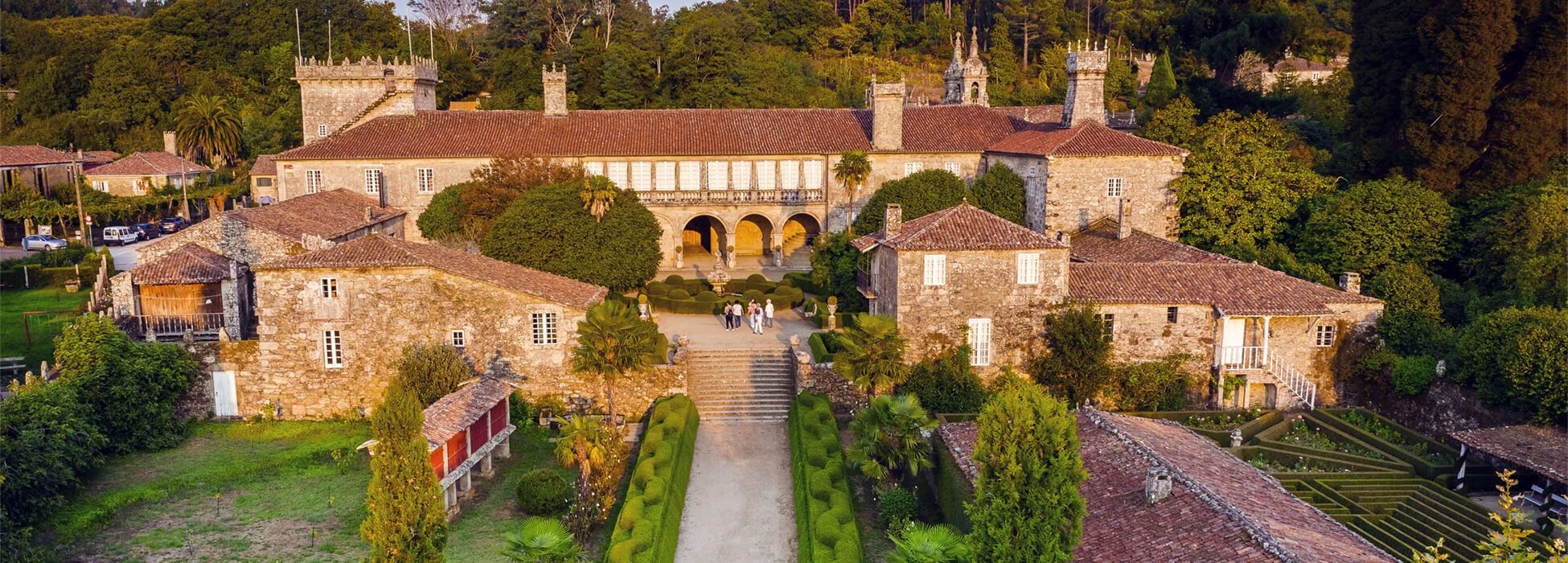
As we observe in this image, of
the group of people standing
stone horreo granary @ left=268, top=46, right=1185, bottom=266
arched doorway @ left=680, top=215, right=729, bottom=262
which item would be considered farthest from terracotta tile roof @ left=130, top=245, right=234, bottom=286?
arched doorway @ left=680, top=215, right=729, bottom=262

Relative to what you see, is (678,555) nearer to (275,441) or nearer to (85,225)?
(275,441)

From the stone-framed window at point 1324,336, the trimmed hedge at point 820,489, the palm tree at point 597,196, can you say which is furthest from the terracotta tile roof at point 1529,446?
the palm tree at point 597,196

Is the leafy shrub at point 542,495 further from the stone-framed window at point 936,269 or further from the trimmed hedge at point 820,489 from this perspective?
the stone-framed window at point 936,269

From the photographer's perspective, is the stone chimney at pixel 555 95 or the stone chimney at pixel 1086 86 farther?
the stone chimney at pixel 555 95

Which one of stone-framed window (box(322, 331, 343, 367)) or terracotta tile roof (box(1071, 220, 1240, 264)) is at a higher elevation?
terracotta tile roof (box(1071, 220, 1240, 264))

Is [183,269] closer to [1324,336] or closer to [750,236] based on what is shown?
[750,236]

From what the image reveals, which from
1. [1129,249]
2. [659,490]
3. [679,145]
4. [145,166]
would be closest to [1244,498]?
[659,490]

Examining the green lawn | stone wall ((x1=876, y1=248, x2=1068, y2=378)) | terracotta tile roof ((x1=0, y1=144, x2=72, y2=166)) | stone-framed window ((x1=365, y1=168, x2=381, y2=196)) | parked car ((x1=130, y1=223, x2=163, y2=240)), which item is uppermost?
terracotta tile roof ((x1=0, y1=144, x2=72, y2=166))

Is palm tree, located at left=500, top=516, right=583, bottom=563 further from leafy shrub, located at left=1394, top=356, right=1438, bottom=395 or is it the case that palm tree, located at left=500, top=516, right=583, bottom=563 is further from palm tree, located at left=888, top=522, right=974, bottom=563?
leafy shrub, located at left=1394, top=356, right=1438, bottom=395
